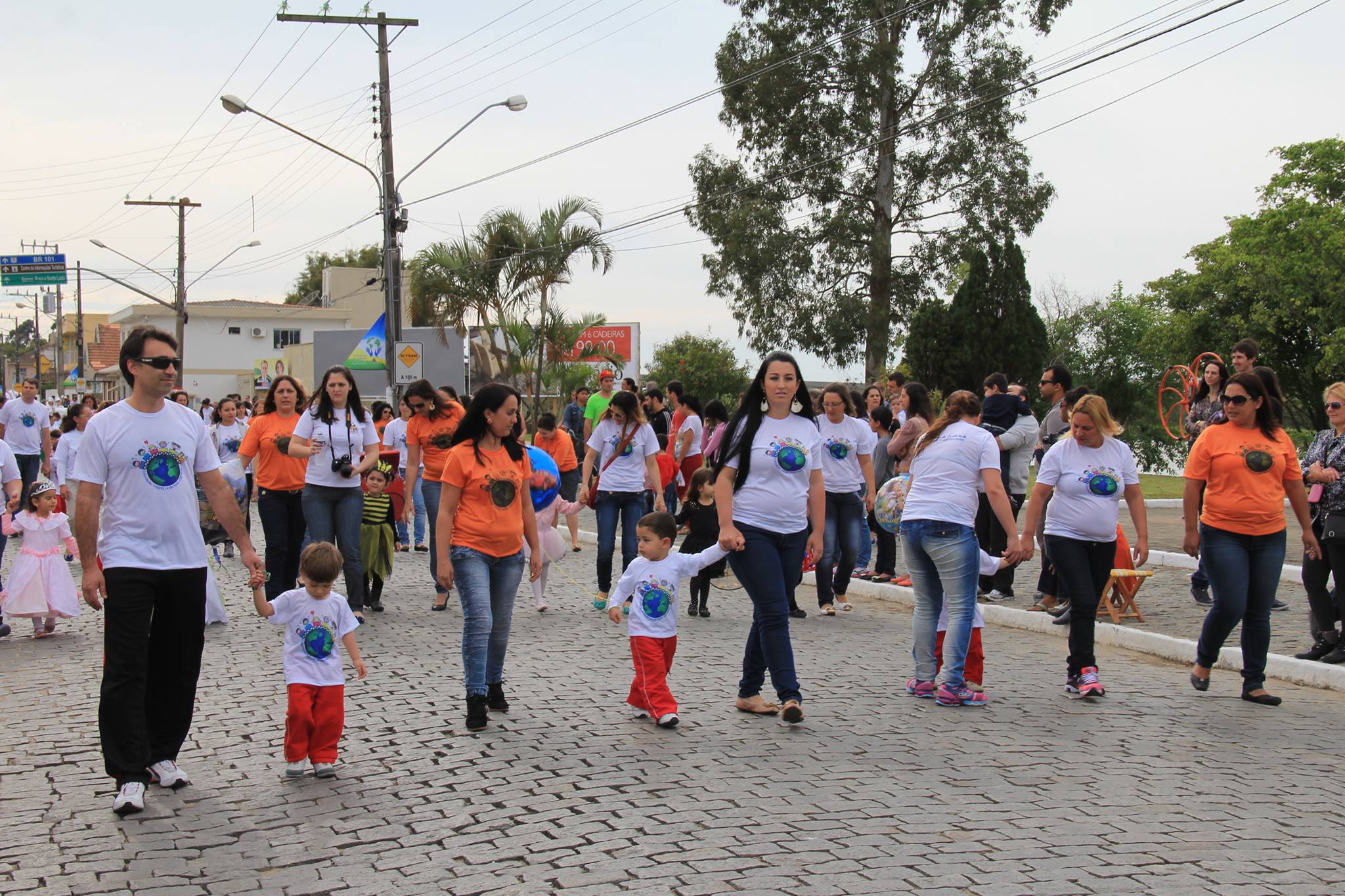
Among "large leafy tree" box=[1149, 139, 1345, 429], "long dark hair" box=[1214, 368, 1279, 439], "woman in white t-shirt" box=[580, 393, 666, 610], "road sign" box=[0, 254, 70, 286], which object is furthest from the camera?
"road sign" box=[0, 254, 70, 286]

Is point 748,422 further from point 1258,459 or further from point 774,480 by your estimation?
point 1258,459

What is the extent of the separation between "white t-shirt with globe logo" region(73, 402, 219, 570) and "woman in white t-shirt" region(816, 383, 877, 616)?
239 inches

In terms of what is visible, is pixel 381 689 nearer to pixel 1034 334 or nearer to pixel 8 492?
pixel 8 492

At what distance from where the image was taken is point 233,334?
77750 millimetres

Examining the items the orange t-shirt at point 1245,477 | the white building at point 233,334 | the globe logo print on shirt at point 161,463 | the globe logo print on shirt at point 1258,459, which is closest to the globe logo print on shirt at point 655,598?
the globe logo print on shirt at point 161,463

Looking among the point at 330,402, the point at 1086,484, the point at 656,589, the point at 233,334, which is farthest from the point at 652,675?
the point at 233,334

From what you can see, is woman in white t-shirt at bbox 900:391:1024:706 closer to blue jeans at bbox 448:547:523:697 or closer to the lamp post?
blue jeans at bbox 448:547:523:697

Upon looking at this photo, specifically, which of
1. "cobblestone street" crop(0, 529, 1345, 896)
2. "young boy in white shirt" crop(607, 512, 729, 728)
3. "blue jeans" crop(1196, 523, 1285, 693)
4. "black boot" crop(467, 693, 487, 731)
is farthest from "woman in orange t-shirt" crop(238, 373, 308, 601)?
"blue jeans" crop(1196, 523, 1285, 693)

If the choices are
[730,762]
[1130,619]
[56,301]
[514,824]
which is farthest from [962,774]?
[56,301]

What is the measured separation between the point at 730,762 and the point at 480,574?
1.69 metres

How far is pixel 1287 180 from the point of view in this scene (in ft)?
162

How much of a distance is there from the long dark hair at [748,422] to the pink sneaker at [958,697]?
5.69 ft

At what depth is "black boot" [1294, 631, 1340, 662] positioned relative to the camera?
8.42 m

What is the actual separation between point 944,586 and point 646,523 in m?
1.80
